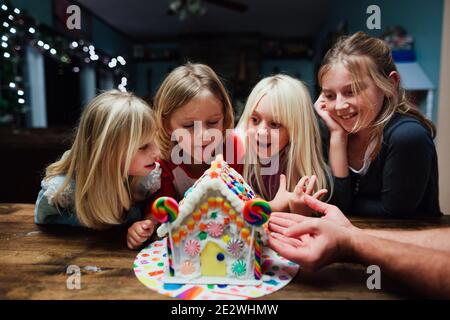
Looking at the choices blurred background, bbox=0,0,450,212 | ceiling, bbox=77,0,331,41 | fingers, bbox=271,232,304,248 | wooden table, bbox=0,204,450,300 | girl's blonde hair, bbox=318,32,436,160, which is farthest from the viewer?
ceiling, bbox=77,0,331,41

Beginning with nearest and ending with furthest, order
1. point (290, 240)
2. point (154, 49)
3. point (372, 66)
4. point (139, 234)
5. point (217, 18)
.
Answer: point (290, 240) → point (139, 234) → point (372, 66) → point (217, 18) → point (154, 49)

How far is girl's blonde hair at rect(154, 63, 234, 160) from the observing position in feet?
3.93

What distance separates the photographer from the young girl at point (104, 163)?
1018 millimetres

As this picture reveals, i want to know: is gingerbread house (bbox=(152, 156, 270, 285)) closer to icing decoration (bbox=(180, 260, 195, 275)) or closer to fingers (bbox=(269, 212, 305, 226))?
icing decoration (bbox=(180, 260, 195, 275))

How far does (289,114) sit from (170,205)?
0.55m

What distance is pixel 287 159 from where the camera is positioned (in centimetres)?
118

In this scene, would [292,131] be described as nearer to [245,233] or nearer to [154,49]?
[245,233]

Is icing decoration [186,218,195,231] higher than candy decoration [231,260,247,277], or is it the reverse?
icing decoration [186,218,195,231]

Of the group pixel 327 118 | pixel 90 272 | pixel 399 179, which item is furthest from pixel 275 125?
pixel 90 272

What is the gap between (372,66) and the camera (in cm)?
114

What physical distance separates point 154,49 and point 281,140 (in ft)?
28.9

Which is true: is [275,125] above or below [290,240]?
above

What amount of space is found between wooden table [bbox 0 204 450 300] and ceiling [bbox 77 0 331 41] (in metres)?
5.58

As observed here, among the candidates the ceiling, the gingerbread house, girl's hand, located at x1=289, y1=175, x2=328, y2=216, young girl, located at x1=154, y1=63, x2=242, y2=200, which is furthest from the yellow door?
the ceiling
